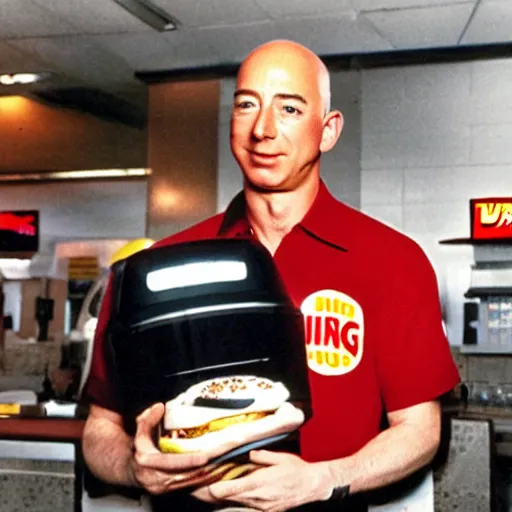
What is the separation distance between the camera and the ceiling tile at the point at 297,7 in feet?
4.72

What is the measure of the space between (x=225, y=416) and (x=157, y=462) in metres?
0.07

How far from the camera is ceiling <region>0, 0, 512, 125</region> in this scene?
1.29 m

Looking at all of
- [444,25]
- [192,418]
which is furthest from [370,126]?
[192,418]

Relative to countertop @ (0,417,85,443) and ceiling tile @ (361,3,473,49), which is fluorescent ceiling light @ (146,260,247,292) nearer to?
countertop @ (0,417,85,443)

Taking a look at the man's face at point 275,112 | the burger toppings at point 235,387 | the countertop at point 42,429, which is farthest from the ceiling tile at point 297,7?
the burger toppings at point 235,387

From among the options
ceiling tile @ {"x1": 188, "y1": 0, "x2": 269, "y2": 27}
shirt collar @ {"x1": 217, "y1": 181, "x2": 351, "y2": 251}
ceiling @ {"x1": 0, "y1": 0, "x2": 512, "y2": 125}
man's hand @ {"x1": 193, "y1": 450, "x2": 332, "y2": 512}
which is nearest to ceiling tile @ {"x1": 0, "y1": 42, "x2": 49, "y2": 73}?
ceiling @ {"x1": 0, "y1": 0, "x2": 512, "y2": 125}

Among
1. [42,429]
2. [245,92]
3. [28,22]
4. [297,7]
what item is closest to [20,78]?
[28,22]

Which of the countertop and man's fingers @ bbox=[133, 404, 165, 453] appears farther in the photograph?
the countertop

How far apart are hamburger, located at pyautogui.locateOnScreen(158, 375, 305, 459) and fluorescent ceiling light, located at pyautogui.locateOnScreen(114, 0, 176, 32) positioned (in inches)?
34.7

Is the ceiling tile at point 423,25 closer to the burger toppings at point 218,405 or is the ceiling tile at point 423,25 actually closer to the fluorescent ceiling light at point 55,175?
the fluorescent ceiling light at point 55,175

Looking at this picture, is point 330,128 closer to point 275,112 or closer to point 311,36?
point 275,112

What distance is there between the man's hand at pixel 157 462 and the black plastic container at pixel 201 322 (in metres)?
0.02

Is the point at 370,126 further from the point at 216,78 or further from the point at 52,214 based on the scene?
the point at 52,214

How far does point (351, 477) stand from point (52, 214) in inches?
27.9
